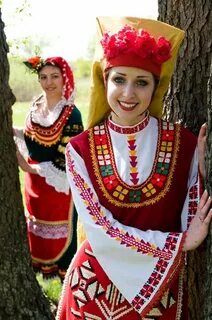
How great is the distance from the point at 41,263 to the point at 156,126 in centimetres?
222

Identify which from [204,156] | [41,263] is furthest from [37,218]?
[204,156]

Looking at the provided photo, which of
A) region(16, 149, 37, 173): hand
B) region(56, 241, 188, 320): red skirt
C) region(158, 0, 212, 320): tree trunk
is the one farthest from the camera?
region(16, 149, 37, 173): hand

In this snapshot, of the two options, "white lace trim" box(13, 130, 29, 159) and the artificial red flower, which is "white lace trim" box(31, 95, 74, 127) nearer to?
"white lace trim" box(13, 130, 29, 159)

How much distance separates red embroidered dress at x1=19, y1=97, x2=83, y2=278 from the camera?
14.0 ft

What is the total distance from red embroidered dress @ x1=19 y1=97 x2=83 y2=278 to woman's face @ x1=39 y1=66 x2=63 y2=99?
0.09 meters

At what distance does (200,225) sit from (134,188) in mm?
260

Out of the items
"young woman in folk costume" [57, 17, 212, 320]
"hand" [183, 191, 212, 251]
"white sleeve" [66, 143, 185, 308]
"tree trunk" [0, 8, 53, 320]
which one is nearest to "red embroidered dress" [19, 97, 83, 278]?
"tree trunk" [0, 8, 53, 320]

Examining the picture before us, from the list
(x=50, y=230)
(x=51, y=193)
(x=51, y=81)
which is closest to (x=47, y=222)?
(x=50, y=230)

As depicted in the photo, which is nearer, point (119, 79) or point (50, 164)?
point (119, 79)

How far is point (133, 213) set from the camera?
7.89 feet

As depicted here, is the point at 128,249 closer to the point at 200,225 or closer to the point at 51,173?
the point at 200,225

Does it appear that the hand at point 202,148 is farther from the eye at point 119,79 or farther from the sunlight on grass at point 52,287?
the sunlight on grass at point 52,287

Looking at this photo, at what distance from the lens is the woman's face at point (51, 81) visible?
4457 mm

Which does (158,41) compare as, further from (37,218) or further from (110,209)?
(37,218)
